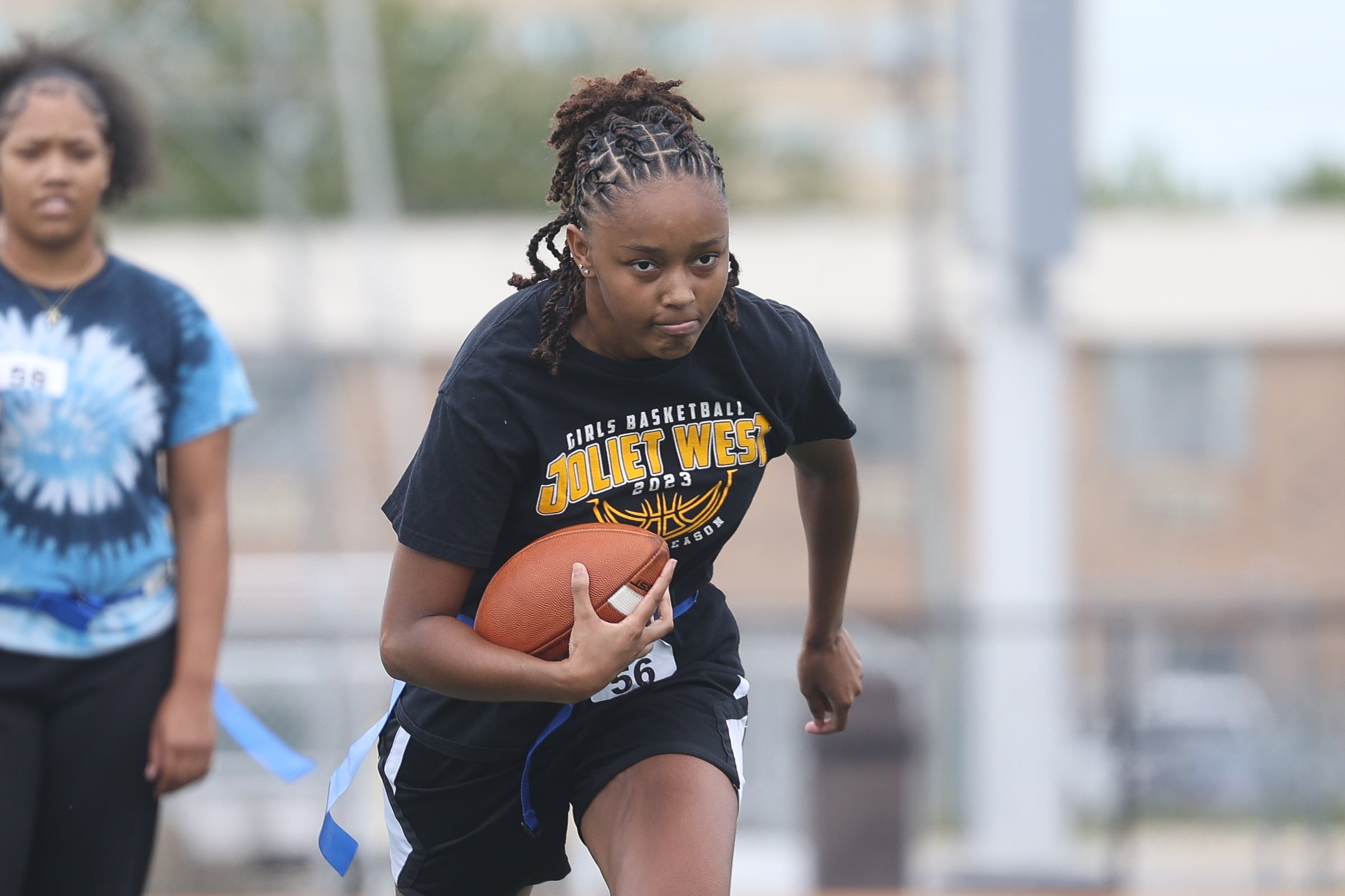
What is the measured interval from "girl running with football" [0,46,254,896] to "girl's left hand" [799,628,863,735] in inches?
48.2

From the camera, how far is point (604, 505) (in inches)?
108

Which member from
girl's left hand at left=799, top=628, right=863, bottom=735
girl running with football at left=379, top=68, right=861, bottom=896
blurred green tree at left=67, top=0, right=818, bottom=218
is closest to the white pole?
girl's left hand at left=799, top=628, right=863, bottom=735

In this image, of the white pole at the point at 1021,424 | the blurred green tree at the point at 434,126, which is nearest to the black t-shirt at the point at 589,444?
the white pole at the point at 1021,424

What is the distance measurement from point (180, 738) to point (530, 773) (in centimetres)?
87

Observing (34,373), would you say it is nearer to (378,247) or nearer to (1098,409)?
(378,247)

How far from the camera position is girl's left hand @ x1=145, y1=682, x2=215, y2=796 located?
3338 mm

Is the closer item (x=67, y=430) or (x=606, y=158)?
(x=606, y=158)

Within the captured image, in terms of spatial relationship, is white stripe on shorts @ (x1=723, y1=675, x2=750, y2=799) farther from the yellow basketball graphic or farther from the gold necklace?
the gold necklace

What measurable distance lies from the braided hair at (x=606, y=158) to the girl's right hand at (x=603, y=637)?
0.39 metres

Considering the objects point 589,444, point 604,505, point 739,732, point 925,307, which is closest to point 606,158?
point 589,444

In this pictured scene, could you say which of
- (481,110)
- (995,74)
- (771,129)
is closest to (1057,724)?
(995,74)

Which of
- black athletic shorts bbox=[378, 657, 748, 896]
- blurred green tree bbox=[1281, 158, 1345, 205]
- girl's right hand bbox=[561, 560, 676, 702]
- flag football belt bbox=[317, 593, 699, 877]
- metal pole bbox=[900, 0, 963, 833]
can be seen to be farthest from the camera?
blurred green tree bbox=[1281, 158, 1345, 205]

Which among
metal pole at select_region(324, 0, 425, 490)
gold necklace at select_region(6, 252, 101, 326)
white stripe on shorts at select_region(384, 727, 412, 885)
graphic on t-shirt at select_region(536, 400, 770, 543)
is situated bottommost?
white stripe on shorts at select_region(384, 727, 412, 885)

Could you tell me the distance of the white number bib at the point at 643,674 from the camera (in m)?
2.89
